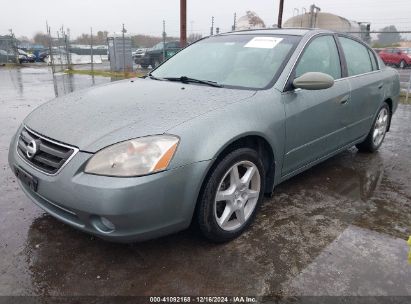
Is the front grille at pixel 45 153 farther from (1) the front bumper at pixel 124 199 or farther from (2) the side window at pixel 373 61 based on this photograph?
(2) the side window at pixel 373 61

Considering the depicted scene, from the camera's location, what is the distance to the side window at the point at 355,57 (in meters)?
3.87

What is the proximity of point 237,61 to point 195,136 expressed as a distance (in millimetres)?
1271

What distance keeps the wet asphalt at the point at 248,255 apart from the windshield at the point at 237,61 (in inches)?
45.0

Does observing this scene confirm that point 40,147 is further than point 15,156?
No

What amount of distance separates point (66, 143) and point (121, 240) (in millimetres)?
680

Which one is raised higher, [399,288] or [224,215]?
[224,215]

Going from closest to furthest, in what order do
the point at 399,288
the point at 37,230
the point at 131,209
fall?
the point at 131,209, the point at 399,288, the point at 37,230

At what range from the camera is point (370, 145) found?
4.61m

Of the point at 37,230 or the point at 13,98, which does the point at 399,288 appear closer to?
the point at 37,230

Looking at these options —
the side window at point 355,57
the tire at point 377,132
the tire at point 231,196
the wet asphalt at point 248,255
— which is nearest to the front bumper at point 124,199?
the tire at point 231,196

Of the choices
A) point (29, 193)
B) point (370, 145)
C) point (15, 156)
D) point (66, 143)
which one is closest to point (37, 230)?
point (29, 193)

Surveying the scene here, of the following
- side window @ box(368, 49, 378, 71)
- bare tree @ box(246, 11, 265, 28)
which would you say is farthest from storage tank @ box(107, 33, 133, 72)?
side window @ box(368, 49, 378, 71)

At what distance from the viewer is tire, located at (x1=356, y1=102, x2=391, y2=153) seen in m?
4.53

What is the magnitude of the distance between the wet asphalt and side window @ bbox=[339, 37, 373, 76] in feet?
4.59
